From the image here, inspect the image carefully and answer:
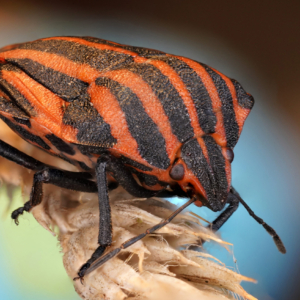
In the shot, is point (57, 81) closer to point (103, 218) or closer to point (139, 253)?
point (103, 218)

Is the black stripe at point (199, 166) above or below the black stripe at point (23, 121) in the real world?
above

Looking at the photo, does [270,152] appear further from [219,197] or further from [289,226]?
[219,197]

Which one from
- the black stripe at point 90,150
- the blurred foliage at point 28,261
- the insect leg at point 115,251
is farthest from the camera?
the blurred foliage at point 28,261

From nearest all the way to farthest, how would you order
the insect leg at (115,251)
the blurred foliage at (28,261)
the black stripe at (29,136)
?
the insect leg at (115,251), the black stripe at (29,136), the blurred foliage at (28,261)

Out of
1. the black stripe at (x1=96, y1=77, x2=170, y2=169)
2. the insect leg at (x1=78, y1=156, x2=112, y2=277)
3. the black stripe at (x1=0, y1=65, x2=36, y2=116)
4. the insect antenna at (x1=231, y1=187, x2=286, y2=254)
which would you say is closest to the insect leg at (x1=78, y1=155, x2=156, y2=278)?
the insect leg at (x1=78, y1=156, x2=112, y2=277)

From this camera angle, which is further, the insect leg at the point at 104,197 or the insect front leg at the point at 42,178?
the insect front leg at the point at 42,178

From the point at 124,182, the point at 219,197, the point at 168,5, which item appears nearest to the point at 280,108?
the point at 168,5

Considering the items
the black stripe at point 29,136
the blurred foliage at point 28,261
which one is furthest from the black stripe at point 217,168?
the blurred foliage at point 28,261

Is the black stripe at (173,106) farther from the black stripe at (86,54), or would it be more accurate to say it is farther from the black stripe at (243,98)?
the black stripe at (243,98)
